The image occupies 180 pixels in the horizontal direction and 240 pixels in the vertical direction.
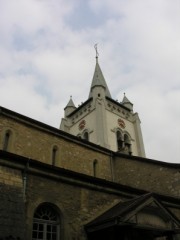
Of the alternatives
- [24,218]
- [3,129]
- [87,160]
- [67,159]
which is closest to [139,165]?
[87,160]

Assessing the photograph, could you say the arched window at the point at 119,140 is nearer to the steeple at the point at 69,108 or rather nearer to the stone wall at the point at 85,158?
the steeple at the point at 69,108

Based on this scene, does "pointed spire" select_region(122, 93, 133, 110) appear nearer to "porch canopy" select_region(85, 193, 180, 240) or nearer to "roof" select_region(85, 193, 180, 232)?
"roof" select_region(85, 193, 180, 232)

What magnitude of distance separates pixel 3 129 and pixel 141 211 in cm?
805

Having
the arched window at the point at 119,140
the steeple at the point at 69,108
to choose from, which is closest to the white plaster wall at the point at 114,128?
the arched window at the point at 119,140

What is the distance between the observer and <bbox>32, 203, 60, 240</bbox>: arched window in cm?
1105

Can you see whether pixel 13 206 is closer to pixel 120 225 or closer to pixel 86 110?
pixel 120 225

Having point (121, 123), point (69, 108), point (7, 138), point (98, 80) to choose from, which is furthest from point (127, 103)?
point (7, 138)

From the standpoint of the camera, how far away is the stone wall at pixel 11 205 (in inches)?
385

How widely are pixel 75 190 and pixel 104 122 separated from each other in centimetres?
2022

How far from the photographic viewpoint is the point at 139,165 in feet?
61.1

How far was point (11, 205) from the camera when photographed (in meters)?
10.2

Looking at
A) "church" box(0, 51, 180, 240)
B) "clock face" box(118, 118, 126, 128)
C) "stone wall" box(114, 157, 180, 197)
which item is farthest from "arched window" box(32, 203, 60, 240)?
"clock face" box(118, 118, 126, 128)

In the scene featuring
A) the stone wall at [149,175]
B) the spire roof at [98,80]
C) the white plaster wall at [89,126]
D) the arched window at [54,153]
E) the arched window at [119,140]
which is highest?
the spire roof at [98,80]

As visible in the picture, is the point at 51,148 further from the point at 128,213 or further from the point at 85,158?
the point at 128,213
